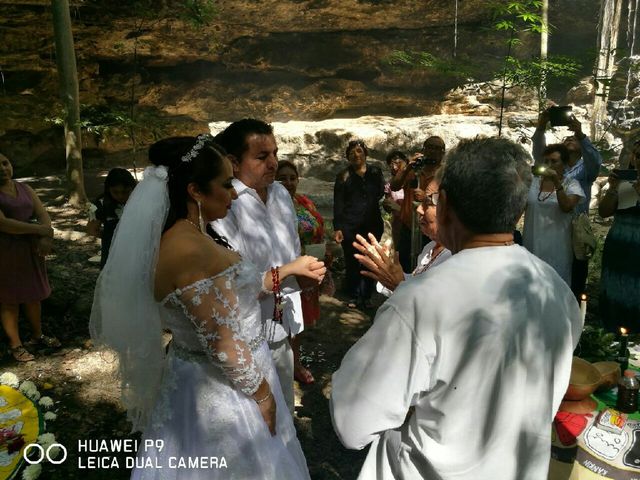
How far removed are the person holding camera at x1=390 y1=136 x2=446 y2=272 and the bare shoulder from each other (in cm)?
303

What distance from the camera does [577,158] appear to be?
17.7 ft

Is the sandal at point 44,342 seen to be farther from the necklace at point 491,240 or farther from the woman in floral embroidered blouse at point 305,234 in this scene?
the necklace at point 491,240

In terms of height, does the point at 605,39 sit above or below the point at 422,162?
above

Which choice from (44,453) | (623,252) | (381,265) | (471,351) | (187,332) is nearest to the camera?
(471,351)

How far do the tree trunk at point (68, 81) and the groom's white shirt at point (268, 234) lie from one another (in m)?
6.70

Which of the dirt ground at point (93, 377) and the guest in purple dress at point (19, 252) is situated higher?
the guest in purple dress at point (19, 252)

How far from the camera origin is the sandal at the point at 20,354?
4359mm

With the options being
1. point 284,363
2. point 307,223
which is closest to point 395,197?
point 307,223

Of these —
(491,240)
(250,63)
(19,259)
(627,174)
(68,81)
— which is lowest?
(19,259)

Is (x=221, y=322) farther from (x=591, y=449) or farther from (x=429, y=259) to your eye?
(x=591, y=449)

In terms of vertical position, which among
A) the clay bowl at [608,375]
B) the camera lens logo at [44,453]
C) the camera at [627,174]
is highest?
the camera at [627,174]

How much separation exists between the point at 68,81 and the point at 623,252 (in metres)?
8.39

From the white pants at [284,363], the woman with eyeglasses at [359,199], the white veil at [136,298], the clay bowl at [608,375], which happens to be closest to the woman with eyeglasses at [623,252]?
the clay bowl at [608,375]

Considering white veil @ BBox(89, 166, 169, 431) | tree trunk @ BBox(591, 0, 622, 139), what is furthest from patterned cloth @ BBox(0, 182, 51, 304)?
tree trunk @ BBox(591, 0, 622, 139)
